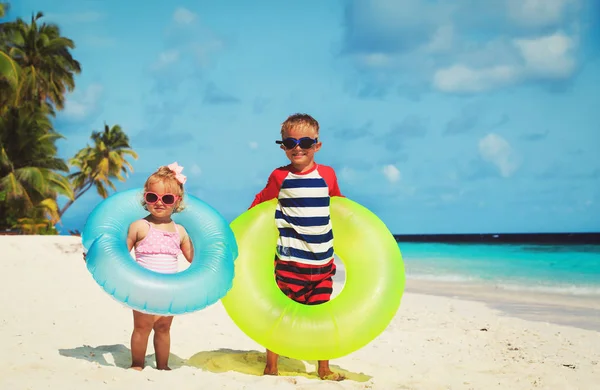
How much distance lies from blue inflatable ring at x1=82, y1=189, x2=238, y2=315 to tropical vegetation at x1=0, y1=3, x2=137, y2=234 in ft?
51.5

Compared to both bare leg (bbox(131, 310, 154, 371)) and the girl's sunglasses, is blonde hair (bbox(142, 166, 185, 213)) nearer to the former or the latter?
the girl's sunglasses

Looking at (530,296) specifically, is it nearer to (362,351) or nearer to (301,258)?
(362,351)

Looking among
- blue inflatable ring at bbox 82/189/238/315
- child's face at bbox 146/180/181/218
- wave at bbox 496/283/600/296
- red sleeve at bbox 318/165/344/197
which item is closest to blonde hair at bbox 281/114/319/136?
red sleeve at bbox 318/165/344/197

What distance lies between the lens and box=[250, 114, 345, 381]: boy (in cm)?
391

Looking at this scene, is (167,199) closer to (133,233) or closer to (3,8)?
(133,233)

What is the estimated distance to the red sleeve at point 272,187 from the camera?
4027 mm

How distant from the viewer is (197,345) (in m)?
5.15

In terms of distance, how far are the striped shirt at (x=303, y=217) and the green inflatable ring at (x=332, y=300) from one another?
8 centimetres

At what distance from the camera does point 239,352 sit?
4.95m

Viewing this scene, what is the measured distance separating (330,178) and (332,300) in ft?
2.55

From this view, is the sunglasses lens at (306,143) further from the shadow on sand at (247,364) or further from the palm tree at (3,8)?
the palm tree at (3,8)

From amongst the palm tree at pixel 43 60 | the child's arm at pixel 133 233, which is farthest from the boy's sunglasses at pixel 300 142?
the palm tree at pixel 43 60

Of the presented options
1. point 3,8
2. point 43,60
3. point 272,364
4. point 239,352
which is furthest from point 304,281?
point 43,60

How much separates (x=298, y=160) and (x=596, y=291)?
1119 centimetres
